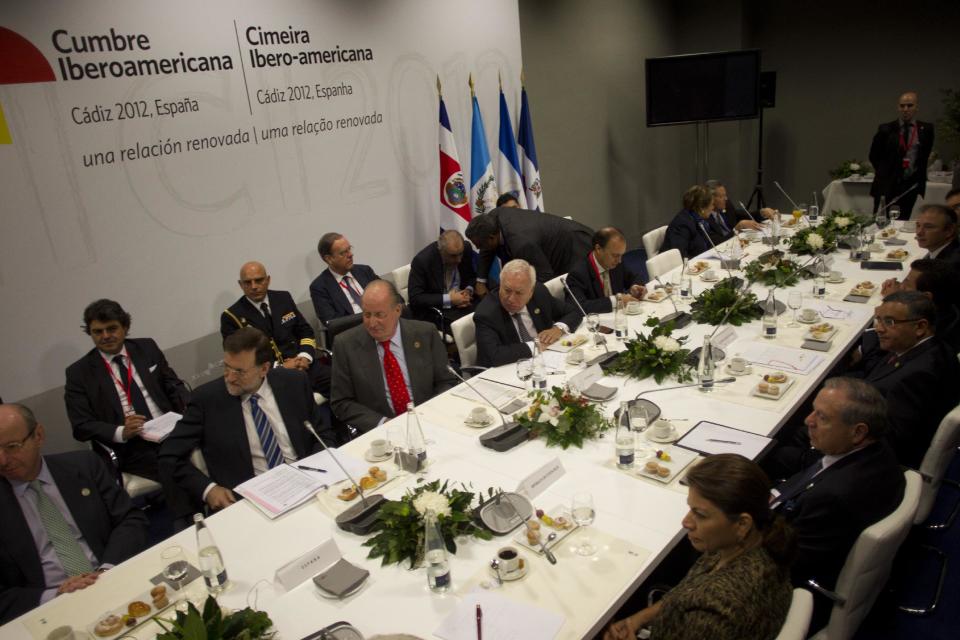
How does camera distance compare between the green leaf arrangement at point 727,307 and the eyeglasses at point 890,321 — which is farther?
the green leaf arrangement at point 727,307

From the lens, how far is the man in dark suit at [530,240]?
18.8ft

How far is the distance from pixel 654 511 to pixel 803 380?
4.71 ft

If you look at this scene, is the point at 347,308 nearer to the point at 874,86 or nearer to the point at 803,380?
the point at 803,380

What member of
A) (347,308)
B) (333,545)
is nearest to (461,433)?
(333,545)

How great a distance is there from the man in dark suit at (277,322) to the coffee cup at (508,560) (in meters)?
2.84

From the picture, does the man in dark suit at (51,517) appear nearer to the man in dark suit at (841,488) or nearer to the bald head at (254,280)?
the bald head at (254,280)

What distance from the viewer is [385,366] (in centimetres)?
396

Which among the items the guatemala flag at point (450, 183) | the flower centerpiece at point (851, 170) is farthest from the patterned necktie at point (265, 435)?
the flower centerpiece at point (851, 170)

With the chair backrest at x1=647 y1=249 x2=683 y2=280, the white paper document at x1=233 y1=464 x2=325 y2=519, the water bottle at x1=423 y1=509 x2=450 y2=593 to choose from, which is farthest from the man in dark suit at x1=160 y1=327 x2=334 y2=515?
the chair backrest at x1=647 y1=249 x2=683 y2=280

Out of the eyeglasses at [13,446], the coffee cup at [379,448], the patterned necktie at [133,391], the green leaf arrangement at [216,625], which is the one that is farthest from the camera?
the patterned necktie at [133,391]

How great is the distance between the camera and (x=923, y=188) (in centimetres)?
849

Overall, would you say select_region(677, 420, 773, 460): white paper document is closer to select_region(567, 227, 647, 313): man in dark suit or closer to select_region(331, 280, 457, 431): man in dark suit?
select_region(331, 280, 457, 431): man in dark suit

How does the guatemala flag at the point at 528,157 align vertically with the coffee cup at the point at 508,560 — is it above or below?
above

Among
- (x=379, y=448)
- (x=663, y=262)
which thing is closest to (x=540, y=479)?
(x=379, y=448)
